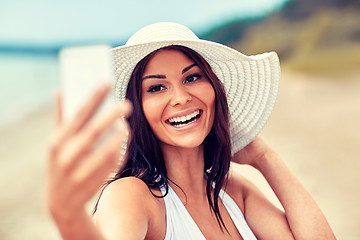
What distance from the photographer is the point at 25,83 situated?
11.0 meters

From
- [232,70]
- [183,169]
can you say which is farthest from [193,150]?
[232,70]

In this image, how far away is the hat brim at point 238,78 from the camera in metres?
1.24

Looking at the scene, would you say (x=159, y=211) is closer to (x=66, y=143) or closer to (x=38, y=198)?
(x=66, y=143)

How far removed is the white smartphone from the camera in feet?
1.95

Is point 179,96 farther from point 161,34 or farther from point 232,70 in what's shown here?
point 232,70

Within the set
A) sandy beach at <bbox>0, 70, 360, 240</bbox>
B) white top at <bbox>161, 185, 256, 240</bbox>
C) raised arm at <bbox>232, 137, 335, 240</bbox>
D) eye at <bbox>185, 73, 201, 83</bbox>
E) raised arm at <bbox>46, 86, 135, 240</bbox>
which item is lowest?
sandy beach at <bbox>0, 70, 360, 240</bbox>

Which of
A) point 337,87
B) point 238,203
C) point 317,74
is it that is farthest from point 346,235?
point 317,74

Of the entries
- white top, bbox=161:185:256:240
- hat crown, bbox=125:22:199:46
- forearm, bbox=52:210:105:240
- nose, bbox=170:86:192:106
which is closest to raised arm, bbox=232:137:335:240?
white top, bbox=161:185:256:240

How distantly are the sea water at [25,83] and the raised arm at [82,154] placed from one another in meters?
7.88

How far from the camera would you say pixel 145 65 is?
1253 millimetres

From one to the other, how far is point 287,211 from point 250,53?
11.9 meters

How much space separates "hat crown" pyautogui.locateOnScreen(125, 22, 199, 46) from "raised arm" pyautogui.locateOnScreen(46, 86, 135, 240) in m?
0.66

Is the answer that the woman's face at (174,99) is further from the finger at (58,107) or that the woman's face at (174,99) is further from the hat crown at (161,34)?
the finger at (58,107)

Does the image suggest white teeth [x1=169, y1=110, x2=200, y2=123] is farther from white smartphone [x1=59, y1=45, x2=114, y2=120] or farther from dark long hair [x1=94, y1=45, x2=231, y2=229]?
white smartphone [x1=59, y1=45, x2=114, y2=120]
